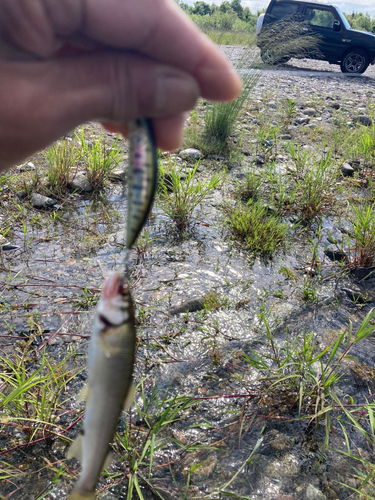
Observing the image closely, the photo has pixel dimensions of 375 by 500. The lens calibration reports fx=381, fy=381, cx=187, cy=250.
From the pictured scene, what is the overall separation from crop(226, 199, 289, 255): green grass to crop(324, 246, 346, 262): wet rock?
0.48m

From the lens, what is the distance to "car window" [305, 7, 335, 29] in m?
13.2

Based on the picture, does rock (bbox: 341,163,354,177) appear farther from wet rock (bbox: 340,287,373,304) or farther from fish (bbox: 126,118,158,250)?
fish (bbox: 126,118,158,250)

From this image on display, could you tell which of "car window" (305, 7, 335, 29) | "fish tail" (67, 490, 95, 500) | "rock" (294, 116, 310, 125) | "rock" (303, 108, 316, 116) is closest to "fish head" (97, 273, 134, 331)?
"fish tail" (67, 490, 95, 500)

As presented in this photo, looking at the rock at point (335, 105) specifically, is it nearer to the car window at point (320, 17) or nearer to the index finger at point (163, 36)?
the car window at point (320, 17)

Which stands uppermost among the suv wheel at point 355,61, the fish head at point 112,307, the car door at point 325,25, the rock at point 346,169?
the car door at point 325,25

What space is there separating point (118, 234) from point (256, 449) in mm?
2642

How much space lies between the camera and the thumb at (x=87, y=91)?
1228mm

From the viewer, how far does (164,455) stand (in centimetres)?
222

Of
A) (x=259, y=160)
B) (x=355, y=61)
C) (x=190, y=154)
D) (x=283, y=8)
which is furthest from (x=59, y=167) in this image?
(x=355, y=61)

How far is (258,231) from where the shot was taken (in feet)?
13.5

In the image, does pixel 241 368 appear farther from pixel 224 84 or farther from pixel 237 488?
pixel 224 84

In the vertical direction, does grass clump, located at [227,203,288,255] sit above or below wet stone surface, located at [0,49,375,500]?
above

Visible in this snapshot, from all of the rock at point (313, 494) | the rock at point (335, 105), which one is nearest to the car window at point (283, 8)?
the rock at point (335, 105)

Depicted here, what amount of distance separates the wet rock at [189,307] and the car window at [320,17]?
44.5 ft
